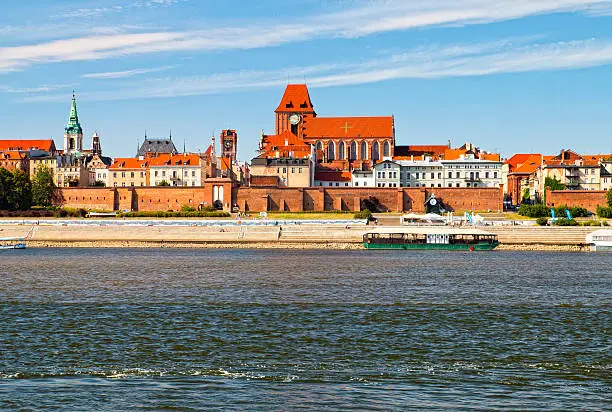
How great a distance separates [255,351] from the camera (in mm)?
24266

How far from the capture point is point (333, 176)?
11988cm

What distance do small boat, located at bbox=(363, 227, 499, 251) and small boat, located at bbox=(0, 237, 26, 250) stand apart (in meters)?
28.5

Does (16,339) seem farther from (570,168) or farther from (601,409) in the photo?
(570,168)

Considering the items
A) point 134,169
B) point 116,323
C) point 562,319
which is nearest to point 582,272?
point 562,319

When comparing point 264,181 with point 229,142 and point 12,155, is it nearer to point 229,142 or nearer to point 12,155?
point 229,142

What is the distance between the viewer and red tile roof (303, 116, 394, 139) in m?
135

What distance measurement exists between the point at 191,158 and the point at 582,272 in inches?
3173

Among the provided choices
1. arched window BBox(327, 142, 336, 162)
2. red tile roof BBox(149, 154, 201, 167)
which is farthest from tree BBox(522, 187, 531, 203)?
red tile roof BBox(149, 154, 201, 167)

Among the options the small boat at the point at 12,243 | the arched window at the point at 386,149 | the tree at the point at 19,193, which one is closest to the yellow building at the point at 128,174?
the tree at the point at 19,193

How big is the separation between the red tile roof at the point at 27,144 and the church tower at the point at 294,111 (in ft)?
130

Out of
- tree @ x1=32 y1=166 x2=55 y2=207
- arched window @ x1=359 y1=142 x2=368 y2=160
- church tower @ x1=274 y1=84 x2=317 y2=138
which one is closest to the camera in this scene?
tree @ x1=32 y1=166 x2=55 y2=207

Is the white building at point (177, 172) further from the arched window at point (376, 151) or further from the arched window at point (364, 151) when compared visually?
the arched window at point (376, 151)

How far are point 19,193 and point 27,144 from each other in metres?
53.5

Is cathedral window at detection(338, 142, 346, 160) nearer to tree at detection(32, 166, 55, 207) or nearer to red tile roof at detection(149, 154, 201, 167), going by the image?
red tile roof at detection(149, 154, 201, 167)
